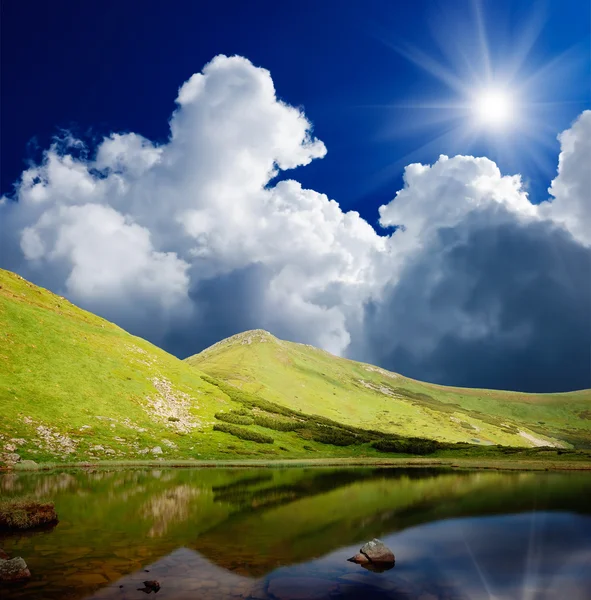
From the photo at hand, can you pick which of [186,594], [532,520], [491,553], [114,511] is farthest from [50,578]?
[532,520]

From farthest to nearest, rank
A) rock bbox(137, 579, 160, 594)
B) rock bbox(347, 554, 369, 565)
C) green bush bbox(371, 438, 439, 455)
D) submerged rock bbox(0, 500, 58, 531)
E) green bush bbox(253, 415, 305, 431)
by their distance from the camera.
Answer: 1. green bush bbox(253, 415, 305, 431)
2. green bush bbox(371, 438, 439, 455)
3. submerged rock bbox(0, 500, 58, 531)
4. rock bbox(347, 554, 369, 565)
5. rock bbox(137, 579, 160, 594)

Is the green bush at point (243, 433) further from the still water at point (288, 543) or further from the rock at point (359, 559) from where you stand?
the rock at point (359, 559)

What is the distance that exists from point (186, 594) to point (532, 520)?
32.0m

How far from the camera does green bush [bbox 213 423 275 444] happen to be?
110 m

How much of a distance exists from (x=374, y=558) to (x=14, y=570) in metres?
16.3

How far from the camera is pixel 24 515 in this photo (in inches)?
1008

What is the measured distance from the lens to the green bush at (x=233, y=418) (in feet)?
395

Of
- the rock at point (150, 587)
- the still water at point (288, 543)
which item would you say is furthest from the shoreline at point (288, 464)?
the rock at point (150, 587)

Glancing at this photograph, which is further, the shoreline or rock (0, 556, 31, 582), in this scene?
the shoreline

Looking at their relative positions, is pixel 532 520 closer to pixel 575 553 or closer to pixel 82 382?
pixel 575 553

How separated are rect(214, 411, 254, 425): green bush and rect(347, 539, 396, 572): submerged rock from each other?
102 metres

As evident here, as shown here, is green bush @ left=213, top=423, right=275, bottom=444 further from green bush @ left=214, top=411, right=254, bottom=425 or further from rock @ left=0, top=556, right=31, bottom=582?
rock @ left=0, top=556, right=31, bottom=582

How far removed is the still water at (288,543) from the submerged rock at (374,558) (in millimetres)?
671

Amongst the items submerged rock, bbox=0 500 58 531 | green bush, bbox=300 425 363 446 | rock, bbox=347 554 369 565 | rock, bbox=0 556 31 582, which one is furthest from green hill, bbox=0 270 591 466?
rock, bbox=347 554 369 565
